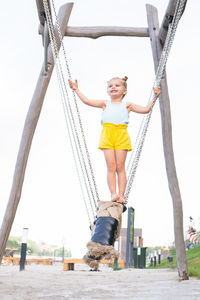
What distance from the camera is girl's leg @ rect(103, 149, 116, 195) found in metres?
3.12

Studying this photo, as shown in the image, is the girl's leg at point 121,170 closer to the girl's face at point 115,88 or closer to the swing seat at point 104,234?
the swing seat at point 104,234

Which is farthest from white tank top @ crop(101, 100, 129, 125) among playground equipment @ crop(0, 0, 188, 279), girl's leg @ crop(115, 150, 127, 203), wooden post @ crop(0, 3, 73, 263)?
wooden post @ crop(0, 3, 73, 263)

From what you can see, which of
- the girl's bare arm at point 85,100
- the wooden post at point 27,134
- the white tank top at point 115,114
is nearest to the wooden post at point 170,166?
the wooden post at point 27,134

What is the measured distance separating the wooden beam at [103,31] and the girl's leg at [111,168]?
3.12 meters

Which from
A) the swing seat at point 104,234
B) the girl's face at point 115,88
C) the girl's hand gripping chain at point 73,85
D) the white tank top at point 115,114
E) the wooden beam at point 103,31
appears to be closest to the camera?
the swing seat at point 104,234

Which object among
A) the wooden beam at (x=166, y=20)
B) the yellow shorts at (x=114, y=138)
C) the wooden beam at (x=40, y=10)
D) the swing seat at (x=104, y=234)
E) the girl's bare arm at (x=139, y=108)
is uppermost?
the wooden beam at (x=40, y=10)

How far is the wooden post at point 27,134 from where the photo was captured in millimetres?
5340

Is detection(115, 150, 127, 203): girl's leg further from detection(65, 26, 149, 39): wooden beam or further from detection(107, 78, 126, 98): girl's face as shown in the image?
detection(65, 26, 149, 39): wooden beam

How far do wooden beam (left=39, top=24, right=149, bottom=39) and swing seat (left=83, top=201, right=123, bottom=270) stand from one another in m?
3.40

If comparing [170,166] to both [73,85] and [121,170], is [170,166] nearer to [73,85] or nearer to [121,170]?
[73,85]

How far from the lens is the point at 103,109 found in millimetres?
3447

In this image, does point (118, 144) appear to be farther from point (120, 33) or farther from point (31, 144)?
point (120, 33)

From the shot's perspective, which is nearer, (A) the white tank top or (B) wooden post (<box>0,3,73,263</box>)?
(A) the white tank top

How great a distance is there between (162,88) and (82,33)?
1.44 m
